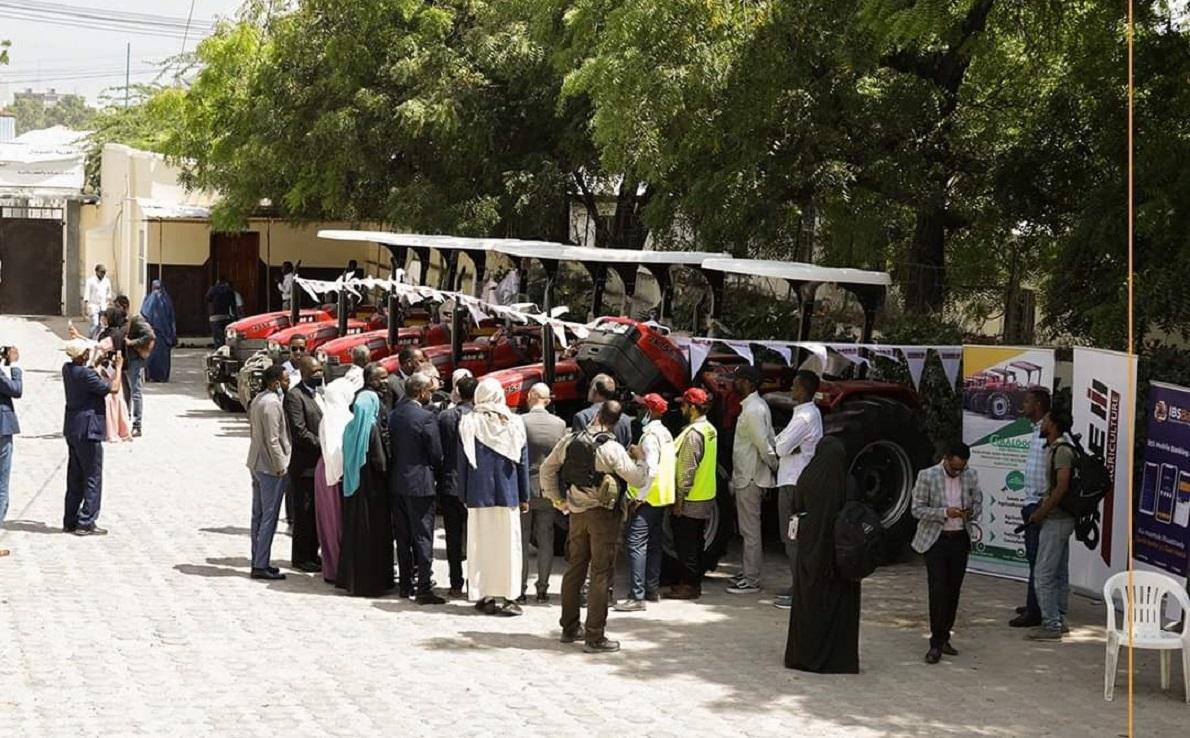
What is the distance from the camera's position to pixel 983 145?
19375mm

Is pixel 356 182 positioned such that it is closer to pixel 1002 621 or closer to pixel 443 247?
pixel 443 247

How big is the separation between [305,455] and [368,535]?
1179 millimetres

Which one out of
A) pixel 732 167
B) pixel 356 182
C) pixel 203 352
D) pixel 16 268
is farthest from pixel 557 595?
pixel 16 268

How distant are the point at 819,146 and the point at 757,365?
549cm

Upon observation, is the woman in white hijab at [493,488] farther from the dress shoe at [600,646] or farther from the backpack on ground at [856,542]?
the backpack on ground at [856,542]

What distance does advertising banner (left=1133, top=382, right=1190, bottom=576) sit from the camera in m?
12.0

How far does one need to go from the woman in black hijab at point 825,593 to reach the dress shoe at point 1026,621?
208cm

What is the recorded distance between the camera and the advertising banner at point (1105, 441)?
12.5 m

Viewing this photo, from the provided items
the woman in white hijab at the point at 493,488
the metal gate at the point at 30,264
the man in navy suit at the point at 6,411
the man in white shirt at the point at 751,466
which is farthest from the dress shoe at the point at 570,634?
the metal gate at the point at 30,264

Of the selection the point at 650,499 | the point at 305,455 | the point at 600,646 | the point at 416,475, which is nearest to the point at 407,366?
the point at 305,455

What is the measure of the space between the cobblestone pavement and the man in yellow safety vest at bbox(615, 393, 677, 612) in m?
0.34

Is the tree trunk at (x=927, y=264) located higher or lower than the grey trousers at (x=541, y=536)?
higher

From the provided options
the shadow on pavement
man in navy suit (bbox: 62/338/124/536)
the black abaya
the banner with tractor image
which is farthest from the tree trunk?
the shadow on pavement

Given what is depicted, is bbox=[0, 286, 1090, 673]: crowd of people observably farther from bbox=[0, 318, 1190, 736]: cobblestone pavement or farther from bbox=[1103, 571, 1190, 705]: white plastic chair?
bbox=[1103, 571, 1190, 705]: white plastic chair
